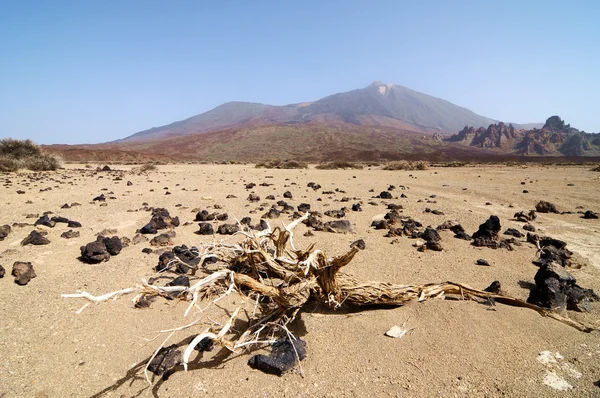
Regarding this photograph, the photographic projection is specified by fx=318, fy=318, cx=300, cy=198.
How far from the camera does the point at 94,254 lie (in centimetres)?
470

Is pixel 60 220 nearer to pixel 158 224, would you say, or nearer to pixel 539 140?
pixel 158 224

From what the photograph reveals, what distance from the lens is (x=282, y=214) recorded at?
7.88m

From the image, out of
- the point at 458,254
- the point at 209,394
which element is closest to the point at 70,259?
the point at 209,394

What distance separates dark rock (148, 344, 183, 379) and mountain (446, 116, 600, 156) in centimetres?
8217

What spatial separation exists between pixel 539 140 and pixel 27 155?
288 ft

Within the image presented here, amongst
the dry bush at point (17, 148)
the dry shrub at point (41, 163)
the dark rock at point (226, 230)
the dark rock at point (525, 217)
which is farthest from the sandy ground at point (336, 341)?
the dry bush at point (17, 148)

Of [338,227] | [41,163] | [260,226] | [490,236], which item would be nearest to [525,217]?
[490,236]

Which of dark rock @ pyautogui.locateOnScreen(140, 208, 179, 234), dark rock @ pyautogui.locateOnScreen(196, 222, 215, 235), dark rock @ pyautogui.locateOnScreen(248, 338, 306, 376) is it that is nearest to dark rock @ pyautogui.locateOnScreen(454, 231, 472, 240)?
dark rock @ pyautogui.locateOnScreen(248, 338, 306, 376)

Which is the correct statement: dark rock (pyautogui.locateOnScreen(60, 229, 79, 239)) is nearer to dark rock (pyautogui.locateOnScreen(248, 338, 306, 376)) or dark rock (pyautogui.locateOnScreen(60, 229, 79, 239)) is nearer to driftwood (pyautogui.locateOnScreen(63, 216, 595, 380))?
driftwood (pyautogui.locateOnScreen(63, 216, 595, 380))

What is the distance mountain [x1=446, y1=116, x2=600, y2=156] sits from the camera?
65875 mm

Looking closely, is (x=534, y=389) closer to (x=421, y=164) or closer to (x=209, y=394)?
(x=209, y=394)

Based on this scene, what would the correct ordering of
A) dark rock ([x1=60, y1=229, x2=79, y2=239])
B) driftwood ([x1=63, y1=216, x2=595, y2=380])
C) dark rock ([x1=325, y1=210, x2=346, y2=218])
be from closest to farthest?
driftwood ([x1=63, y1=216, x2=595, y2=380]) < dark rock ([x1=60, y1=229, x2=79, y2=239]) < dark rock ([x1=325, y1=210, x2=346, y2=218])

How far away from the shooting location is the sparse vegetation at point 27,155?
22.5m

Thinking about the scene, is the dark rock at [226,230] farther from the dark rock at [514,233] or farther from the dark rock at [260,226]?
the dark rock at [514,233]
